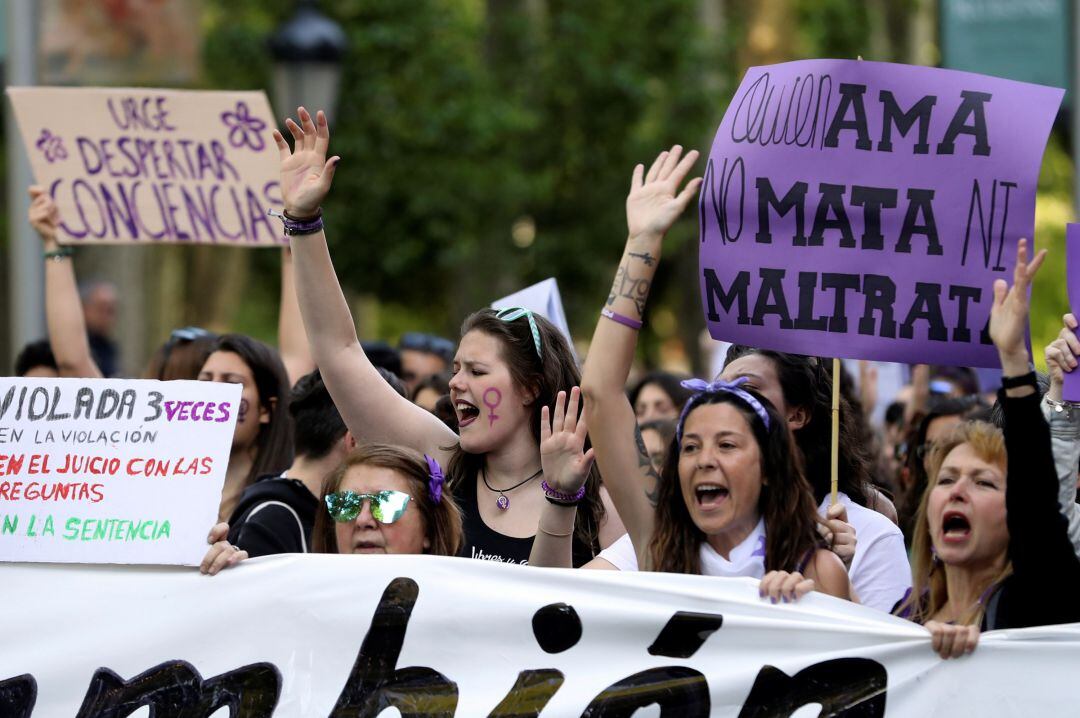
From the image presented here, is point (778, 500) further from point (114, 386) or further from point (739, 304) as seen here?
point (114, 386)

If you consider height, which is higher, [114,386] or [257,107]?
[257,107]

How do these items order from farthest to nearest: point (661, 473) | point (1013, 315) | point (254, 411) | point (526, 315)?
point (254, 411), point (526, 315), point (661, 473), point (1013, 315)

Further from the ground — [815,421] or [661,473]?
[815,421]

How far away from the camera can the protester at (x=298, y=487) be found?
502cm

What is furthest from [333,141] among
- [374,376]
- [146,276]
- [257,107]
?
[374,376]

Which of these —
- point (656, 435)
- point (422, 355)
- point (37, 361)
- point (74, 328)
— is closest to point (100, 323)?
point (422, 355)

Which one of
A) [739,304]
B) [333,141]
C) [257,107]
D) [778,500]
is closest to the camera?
[778,500]

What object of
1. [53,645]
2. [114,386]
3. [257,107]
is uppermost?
[257,107]

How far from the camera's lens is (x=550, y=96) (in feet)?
55.0

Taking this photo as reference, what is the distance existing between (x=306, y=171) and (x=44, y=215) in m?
2.50

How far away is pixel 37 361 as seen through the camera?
A: 732cm

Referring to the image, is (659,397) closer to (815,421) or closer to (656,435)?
(656,435)

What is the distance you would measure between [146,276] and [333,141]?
215cm


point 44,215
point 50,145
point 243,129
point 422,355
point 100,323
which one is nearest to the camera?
point 44,215
